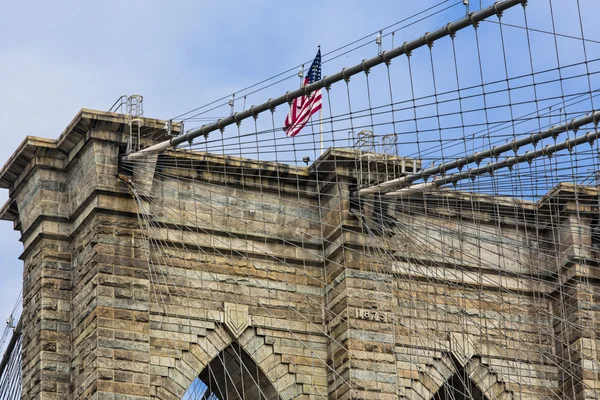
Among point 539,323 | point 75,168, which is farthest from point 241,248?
point 539,323

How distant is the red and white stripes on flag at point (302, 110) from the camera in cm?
4022

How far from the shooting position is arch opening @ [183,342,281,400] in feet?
125

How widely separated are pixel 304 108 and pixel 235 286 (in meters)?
4.62

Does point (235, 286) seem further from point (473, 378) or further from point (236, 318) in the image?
point (473, 378)

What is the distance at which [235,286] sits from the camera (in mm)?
38531

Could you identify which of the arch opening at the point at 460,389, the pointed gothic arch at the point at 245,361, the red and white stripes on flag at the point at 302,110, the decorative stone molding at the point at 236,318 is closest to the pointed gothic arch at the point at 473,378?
the arch opening at the point at 460,389

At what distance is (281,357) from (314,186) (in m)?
3.87

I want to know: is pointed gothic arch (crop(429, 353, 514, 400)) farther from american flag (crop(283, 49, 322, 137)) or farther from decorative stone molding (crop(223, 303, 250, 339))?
american flag (crop(283, 49, 322, 137))

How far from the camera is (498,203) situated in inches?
1587

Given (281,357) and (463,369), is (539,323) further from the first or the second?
(281,357)

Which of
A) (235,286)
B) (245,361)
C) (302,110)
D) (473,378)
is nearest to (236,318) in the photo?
(235,286)

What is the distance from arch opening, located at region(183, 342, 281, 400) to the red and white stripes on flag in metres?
4.99

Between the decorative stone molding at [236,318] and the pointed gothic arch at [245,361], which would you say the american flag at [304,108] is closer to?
the decorative stone molding at [236,318]

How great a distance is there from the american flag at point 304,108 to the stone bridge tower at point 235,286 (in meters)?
1.26
